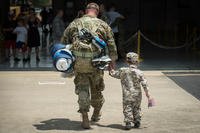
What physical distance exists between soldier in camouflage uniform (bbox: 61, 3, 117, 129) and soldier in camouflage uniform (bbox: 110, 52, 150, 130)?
11.4 inches

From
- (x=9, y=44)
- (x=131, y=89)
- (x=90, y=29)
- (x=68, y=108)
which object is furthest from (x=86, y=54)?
(x=9, y=44)

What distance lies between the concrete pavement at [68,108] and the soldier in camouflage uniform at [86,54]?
0.50m

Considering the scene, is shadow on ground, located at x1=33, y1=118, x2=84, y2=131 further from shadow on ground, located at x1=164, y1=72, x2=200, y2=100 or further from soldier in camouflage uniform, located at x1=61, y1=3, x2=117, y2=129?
shadow on ground, located at x1=164, y1=72, x2=200, y2=100

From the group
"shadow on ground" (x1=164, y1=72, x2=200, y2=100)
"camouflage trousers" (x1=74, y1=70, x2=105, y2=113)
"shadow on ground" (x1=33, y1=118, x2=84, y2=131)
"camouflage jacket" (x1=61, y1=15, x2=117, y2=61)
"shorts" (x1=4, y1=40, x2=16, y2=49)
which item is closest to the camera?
"camouflage trousers" (x1=74, y1=70, x2=105, y2=113)

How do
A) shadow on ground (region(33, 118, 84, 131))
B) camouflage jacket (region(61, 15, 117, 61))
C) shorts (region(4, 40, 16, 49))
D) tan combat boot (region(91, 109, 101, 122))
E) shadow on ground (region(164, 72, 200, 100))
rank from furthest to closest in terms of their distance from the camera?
shorts (region(4, 40, 16, 49)) → shadow on ground (region(164, 72, 200, 100)) → tan combat boot (region(91, 109, 101, 122)) → shadow on ground (region(33, 118, 84, 131)) → camouflage jacket (region(61, 15, 117, 61))

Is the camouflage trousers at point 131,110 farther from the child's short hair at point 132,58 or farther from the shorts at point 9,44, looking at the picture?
the shorts at point 9,44

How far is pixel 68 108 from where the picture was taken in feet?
35.9

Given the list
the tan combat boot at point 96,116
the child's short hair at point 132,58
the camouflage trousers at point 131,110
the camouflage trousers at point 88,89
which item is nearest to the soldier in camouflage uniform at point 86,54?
the camouflage trousers at point 88,89

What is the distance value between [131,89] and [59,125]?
1.29 m

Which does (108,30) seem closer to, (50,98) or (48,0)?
(50,98)

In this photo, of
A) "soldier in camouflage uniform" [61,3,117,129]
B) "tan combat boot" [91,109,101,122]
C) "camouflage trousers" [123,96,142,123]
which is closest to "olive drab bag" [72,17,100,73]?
"soldier in camouflage uniform" [61,3,117,129]

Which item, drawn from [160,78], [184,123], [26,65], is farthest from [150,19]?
[184,123]

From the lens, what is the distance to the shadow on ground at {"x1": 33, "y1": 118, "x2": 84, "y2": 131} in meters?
9.11

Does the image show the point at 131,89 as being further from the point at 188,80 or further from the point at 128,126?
the point at 188,80
